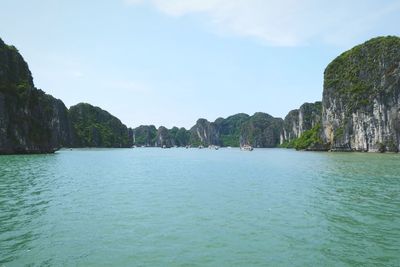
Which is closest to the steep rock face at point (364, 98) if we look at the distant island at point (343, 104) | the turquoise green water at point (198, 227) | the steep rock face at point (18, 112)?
the distant island at point (343, 104)

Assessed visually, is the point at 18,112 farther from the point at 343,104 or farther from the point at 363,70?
the point at 343,104

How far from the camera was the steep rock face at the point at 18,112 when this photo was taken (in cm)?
10612

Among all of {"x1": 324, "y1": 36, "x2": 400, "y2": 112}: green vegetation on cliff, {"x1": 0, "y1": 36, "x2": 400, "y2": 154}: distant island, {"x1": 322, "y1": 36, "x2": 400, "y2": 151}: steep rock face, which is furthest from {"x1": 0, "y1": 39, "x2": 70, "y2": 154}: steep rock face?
{"x1": 324, "y1": 36, "x2": 400, "y2": 112}: green vegetation on cliff

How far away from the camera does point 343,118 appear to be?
16475 centimetres

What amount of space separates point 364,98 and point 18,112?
412ft

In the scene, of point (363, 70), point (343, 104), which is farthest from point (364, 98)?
point (343, 104)

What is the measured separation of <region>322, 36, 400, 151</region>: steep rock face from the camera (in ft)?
437

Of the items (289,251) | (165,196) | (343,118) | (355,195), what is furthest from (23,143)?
(343,118)

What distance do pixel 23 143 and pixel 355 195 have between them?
337ft

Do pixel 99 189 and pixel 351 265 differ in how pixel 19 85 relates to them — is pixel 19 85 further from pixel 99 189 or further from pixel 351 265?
pixel 351 265

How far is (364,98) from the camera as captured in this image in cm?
14925

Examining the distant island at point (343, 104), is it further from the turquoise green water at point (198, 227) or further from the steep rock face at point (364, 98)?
the turquoise green water at point (198, 227)

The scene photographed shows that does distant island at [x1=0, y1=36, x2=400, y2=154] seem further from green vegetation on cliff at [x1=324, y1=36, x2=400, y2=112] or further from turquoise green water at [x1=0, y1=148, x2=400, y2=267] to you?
turquoise green water at [x1=0, y1=148, x2=400, y2=267]

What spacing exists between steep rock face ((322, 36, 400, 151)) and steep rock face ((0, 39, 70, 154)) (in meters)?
117
